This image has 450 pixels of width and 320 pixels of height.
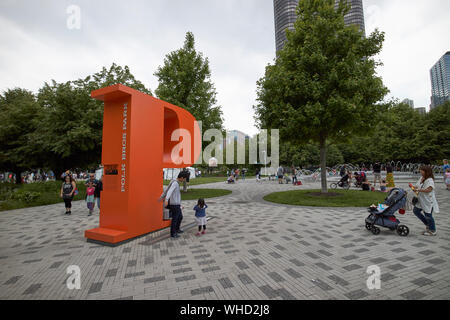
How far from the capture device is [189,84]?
15945 mm

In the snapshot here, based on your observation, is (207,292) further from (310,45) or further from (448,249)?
(310,45)

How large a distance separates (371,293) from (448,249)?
3.48 m

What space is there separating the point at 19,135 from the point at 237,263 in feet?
84.1

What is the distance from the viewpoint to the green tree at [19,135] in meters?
18.3

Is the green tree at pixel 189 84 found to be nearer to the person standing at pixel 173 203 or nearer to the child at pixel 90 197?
the child at pixel 90 197

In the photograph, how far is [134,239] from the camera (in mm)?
5996

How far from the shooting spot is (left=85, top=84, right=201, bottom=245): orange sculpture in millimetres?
5859

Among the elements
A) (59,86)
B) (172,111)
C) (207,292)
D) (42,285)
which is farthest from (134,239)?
(59,86)

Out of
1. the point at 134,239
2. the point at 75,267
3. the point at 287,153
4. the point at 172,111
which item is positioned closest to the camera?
the point at 75,267

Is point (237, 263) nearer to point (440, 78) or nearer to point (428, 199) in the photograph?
point (428, 199)

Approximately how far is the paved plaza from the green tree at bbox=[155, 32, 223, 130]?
10.7m

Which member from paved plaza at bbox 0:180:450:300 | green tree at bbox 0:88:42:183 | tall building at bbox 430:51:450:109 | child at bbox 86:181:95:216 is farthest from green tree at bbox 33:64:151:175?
tall building at bbox 430:51:450:109

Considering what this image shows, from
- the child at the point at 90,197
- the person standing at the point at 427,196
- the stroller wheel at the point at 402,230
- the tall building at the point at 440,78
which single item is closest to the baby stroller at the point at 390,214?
the stroller wheel at the point at 402,230

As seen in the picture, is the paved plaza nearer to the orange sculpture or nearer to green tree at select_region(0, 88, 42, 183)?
the orange sculpture
